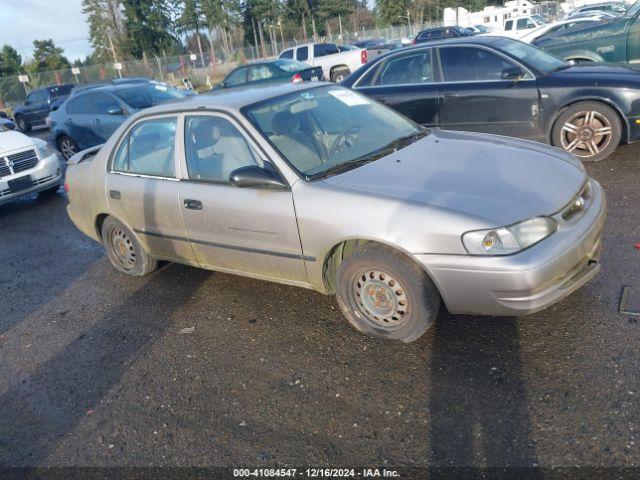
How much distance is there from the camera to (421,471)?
2516 millimetres

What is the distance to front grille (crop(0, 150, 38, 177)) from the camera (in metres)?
8.11

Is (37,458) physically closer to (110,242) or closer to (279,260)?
(279,260)

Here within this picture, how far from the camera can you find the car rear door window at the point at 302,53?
21359mm

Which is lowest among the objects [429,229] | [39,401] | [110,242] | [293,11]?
[39,401]

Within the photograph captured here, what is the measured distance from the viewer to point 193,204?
4.14m

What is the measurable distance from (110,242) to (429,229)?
11.2 ft

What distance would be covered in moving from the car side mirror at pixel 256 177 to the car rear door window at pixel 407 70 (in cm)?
415

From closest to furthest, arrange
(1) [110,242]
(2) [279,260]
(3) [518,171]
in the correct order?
(3) [518,171] < (2) [279,260] < (1) [110,242]

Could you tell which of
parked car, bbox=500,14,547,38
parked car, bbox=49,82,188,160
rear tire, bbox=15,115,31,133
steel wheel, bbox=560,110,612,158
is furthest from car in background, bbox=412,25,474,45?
steel wheel, bbox=560,110,612,158

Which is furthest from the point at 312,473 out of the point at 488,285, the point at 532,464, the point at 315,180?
the point at 315,180

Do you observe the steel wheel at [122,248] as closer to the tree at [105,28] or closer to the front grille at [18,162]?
the front grille at [18,162]

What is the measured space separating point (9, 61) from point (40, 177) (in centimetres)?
5944

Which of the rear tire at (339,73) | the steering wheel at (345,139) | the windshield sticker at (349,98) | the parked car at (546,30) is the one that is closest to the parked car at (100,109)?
the windshield sticker at (349,98)

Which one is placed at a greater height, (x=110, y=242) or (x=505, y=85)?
(x=505, y=85)
